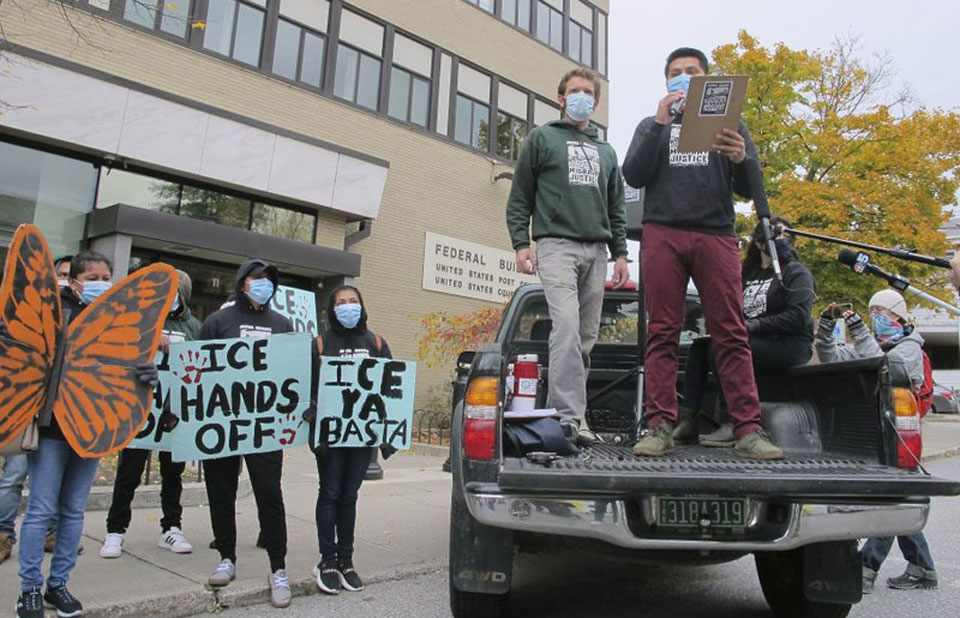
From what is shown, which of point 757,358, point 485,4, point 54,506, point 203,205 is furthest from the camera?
point 485,4

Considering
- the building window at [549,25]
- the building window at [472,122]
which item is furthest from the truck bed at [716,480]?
the building window at [549,25]

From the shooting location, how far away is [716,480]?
8.92 feet

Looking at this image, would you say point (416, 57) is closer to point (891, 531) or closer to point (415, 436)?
point (415, 436)

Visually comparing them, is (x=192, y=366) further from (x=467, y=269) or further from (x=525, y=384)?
(x=467, y=269)

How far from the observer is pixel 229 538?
13.5 ft

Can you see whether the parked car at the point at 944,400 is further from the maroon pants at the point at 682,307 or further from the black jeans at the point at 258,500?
the black jeans at the point at 258,500

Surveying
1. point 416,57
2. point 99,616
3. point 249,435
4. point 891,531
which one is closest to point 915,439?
point 891,531

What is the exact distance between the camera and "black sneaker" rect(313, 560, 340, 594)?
4.21 metres

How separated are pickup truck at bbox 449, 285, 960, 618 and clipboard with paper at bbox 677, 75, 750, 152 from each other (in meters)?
1.30

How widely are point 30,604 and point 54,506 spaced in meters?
0.43

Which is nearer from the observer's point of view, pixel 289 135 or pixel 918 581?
pixel 918 581

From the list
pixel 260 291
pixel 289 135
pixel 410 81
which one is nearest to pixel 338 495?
pixel 260 291

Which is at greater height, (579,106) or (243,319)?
(579,106)

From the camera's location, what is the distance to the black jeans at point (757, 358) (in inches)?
160
